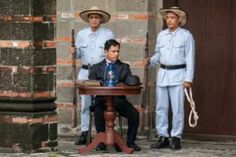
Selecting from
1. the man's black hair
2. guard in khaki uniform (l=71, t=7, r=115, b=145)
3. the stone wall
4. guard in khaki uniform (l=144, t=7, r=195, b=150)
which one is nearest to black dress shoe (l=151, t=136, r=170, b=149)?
guard in khaki uniform (l=144, t=7, r=195, b=150)

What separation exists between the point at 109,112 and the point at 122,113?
295mm

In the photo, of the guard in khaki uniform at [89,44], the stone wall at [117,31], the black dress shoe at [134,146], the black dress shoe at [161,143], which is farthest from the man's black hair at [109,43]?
the black dress shoe at [161,143]

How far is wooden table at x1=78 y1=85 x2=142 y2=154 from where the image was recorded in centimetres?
1104

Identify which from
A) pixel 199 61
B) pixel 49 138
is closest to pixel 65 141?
pixel 49 138

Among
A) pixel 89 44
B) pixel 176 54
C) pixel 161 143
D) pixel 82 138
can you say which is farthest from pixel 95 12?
pixel 161 143

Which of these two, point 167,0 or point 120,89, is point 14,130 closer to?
point 120,89

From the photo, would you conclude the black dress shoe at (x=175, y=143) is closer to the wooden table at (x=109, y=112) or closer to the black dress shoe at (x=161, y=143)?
the black dress shoe at (x=161, y=143)

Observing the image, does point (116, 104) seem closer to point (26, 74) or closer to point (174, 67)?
point (174, 67)

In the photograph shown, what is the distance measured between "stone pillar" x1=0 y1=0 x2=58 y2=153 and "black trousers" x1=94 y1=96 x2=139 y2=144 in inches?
25.7

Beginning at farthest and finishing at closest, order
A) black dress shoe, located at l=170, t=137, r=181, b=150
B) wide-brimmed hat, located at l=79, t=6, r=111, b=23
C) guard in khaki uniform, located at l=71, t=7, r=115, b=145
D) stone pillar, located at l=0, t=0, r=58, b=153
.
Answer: guard in khaki uniform, located at l=71, t=7, r=115, b=145, wide-brimmed hat, located at l=79, t=6, r=111, b=23, black dress shoe, located at l=170, t=137, r=181, b=150, stone pillar, located at l=0, t=0, r=58, b=153

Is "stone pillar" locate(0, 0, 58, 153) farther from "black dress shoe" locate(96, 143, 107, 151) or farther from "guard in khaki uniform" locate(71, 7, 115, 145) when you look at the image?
"guard in khaki uniform" locate(71, 7, 115, 145)

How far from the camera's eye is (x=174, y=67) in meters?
11.7

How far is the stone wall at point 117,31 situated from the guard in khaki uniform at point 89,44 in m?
0.44

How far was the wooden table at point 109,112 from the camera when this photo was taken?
1104 cm
